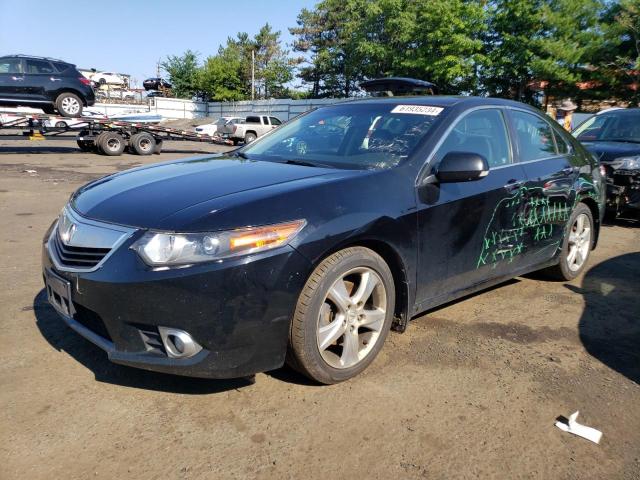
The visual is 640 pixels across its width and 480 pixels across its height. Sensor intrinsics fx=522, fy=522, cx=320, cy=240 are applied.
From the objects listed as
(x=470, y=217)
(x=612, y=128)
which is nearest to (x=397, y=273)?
(x=470, y=217)

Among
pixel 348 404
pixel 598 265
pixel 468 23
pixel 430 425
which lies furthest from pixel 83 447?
pixel 468 23

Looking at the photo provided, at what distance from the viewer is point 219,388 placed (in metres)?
2.77

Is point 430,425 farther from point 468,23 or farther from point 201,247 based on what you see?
point 468,23

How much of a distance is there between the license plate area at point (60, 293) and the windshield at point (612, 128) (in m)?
7.82

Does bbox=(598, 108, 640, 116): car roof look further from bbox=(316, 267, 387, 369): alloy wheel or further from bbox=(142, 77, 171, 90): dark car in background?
bbox=(142, 77, 171, 90): dark car in background

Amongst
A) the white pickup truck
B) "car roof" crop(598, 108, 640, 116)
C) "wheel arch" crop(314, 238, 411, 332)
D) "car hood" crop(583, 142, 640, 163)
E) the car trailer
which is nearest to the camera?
"wheel arch" crop(314, 238, 411, 332)

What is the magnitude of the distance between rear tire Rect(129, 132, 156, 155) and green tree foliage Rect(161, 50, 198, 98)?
4849 centimetres

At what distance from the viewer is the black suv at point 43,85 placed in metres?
15.6

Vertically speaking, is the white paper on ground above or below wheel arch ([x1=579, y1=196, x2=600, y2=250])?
below

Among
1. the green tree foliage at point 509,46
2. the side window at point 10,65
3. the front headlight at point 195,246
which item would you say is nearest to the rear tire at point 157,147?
the side window at point 10,65

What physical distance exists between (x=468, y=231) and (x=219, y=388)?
1834mm

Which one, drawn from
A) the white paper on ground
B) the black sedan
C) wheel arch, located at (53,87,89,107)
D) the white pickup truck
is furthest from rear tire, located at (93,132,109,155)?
the white paper on ground

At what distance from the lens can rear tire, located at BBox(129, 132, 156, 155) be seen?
17.6 meters

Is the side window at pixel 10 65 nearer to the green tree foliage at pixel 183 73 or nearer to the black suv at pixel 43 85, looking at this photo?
the black suv at pixel 43 85
